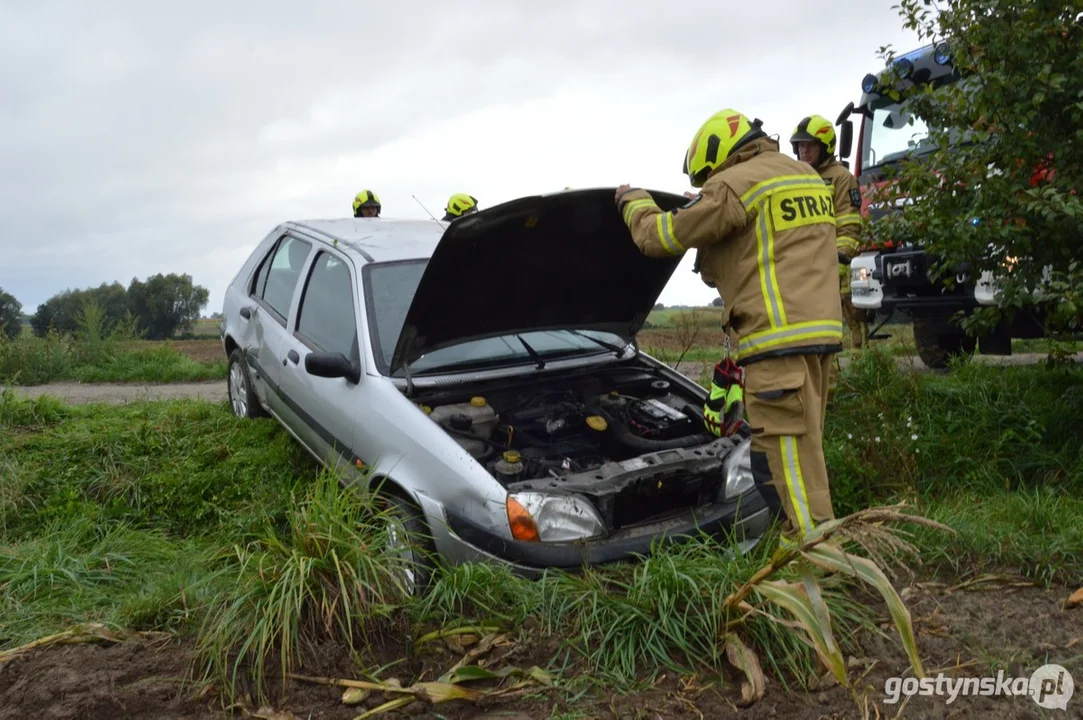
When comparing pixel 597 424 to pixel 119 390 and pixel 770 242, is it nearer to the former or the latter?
pixel 770 242

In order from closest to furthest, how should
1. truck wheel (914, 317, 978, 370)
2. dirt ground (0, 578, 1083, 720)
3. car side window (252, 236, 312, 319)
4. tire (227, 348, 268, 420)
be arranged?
dirt ground (0, 578, 1083, 720) < car side window (252, 236, 312, 319) < tire (227, 348, 268, 420) < truck wheel (914, 317, 978, 370)

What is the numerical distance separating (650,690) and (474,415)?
1.88 metres

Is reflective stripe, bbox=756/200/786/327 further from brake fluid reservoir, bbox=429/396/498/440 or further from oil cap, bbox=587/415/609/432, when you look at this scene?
brake fluid reservoir, bbox=429/396/498/440

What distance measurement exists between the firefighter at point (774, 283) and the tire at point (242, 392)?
3387mm

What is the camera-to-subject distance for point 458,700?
2.46 metres

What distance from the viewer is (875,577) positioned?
6.93ft

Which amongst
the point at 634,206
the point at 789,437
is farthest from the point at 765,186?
the point at 789,437

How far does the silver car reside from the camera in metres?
3.44

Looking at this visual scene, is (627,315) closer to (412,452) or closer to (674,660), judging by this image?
(412,452)

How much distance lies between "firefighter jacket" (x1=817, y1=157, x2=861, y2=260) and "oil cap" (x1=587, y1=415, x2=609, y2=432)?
9.64ft

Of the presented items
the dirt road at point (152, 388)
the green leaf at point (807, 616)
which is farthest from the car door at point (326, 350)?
the dirt road at point (152, 388)

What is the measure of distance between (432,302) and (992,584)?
8.63ft

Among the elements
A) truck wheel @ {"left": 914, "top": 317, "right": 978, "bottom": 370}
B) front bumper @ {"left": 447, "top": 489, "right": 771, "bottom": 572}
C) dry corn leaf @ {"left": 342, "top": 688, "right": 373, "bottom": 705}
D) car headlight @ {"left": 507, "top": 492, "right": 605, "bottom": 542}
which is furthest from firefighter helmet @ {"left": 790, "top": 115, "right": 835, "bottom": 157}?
dry corn leaf @ {"left": 342, "top": 688, "right": 373, "bottom": 705}

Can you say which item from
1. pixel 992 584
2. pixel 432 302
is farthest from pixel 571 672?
pixel 432 302
